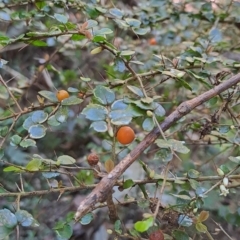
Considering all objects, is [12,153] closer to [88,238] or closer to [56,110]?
[88,238]

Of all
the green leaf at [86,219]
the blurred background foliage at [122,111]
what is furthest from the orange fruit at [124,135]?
the green leaf at [86,219]

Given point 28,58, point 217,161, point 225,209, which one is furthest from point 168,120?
point 28,58

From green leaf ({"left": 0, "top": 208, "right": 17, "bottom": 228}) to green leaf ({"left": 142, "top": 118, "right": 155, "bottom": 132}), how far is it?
0.24m

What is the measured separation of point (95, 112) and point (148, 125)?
0.28 ft

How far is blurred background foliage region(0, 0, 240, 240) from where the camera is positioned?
754mm

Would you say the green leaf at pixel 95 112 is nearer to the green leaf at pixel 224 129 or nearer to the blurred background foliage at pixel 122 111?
the blurred background foliage at pixel 122 111

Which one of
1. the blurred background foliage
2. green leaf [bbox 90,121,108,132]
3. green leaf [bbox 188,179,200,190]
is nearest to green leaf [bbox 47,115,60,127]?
the blurred background foliage

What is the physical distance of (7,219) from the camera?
695mm

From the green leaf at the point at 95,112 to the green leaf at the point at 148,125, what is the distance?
6cm

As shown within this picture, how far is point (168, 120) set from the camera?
28.0 inches

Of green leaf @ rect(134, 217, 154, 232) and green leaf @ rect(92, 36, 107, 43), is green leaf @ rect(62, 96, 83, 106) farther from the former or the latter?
green leaf @ rect(134, 217, 154, 232)

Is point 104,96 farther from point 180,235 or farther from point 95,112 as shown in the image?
point 180,235

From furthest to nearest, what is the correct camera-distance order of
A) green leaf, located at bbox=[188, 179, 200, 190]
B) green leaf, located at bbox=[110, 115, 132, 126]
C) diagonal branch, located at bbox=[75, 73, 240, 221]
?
green leaf, located at bbox=[188, 179, 200, 190] < green leaf, located at bbox=[110, 115, 132, 126] < diagonal branch, located at bbox=[75, 73, 240, 221]

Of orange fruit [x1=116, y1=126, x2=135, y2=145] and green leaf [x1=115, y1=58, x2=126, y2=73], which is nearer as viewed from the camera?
orange fruit [x1=116, y1=126, x2=135, y2=145]
